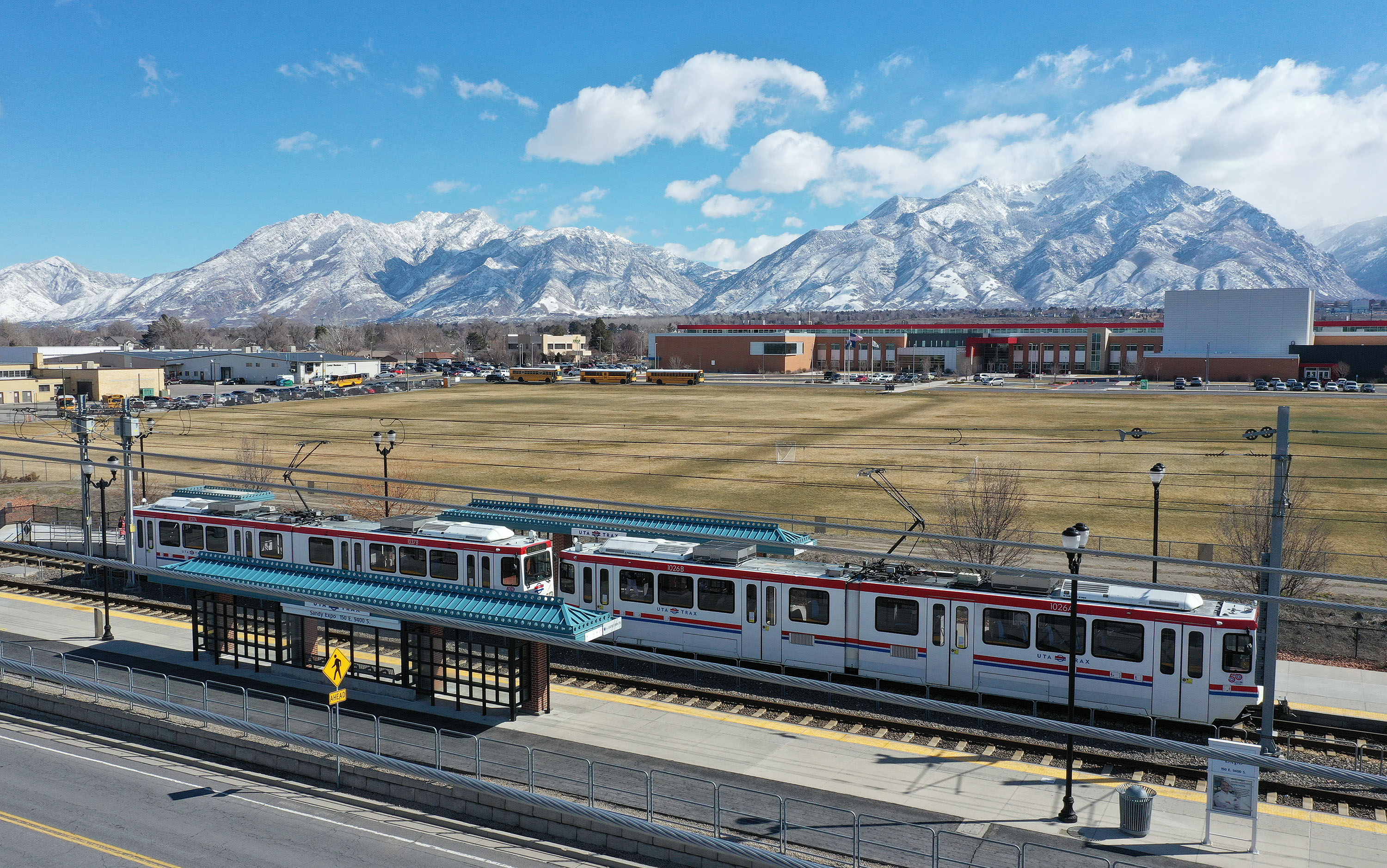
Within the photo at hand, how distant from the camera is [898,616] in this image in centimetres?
2106

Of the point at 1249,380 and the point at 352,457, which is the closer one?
the point at 352,457

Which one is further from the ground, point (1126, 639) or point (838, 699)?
point (1126, 639)

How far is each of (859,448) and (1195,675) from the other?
43.0m

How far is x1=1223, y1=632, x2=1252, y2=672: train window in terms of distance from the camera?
18.2 m

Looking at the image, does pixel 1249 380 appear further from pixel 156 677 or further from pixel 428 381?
pixel 156 677

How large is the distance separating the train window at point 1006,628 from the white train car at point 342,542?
11.6m

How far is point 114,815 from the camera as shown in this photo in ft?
50.7

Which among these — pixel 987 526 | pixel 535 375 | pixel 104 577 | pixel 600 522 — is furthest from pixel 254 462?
pixel 535 375

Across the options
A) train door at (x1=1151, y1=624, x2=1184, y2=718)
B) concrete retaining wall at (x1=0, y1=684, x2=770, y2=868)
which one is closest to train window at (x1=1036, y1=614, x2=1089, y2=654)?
train door at (x1=1151, y1=624, x2=1184, y2=718)

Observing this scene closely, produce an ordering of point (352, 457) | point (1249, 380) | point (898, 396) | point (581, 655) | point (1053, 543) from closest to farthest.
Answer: point (581, 655)
point (1053, 543)
point (352, 457)
point (898, 396)
point (1249, 380)

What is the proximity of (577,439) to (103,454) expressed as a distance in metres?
31.6

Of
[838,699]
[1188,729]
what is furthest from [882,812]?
[1188,729]

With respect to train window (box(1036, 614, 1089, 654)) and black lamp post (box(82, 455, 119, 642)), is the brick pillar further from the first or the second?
black lamp post (box(82, 455, 119, 642))

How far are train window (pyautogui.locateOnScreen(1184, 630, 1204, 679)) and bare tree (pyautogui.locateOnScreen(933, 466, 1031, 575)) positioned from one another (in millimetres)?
8056
